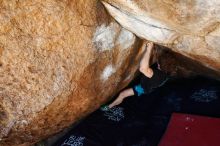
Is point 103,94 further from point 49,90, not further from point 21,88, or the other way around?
point 21,88

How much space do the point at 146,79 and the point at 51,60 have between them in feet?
5.95

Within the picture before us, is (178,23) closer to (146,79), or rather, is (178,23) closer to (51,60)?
(51,60)

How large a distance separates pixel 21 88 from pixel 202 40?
1.89 metres

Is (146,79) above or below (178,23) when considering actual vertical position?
below

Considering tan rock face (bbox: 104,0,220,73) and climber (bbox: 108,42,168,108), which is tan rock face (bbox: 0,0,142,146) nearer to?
tan rock face (bbox: 104,0,220,73)

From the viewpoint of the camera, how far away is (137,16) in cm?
311

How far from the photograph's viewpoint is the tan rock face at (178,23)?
2.75 m

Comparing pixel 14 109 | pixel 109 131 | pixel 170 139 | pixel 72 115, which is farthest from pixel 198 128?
pixel 14 109

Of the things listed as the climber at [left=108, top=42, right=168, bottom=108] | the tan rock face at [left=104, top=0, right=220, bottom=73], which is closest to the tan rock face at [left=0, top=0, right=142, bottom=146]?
the tan rock face at [left=104, top=0, right=220, bottom=73]

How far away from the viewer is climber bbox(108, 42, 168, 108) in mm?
4184

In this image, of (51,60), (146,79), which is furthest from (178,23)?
(146,79)

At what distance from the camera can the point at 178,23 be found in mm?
2967

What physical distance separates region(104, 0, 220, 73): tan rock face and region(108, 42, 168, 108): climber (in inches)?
24.9

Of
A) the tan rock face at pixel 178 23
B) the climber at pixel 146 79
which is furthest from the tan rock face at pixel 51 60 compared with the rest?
the climber at pixel 146 79
